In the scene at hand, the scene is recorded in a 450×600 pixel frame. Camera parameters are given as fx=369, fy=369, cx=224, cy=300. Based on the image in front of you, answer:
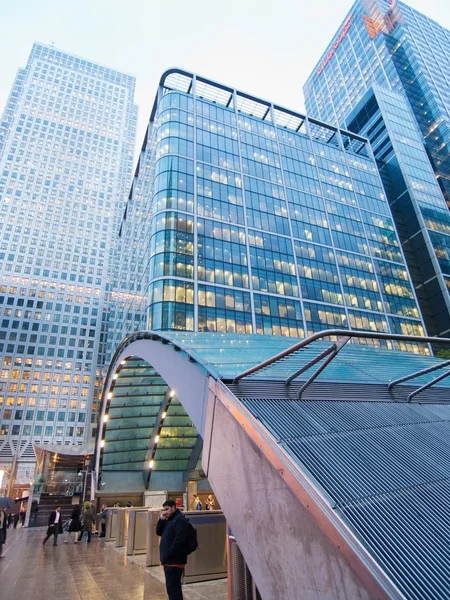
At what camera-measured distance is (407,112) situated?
84000 mm

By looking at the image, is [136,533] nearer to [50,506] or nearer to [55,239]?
[50,506]

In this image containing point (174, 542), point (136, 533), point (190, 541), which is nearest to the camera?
point (174, 542)

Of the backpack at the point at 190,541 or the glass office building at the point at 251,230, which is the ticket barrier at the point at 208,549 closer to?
the backpack at the point at 190,541

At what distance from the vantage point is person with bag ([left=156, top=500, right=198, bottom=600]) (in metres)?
5.40

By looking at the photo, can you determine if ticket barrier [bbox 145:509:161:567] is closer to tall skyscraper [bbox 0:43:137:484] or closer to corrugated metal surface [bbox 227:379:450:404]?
corrugated metal surface [bbox 227:379:450:404]

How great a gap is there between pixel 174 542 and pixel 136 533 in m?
8.37

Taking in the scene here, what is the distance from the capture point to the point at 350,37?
382 feet

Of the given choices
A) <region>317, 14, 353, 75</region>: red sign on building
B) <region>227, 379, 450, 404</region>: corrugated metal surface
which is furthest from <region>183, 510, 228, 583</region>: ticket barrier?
<region>317, 14, 353, 75</region>: red sign on building

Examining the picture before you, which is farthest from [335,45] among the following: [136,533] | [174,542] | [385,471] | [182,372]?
[174,542]

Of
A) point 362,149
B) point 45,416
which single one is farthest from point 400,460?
point 45,416

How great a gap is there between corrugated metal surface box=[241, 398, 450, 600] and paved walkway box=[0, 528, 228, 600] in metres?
3.93

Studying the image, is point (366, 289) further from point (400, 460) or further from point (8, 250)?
point (8, 250)

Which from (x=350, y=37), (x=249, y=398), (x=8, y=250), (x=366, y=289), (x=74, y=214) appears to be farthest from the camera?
(x=350, y=37)

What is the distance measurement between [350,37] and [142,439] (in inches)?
5331
